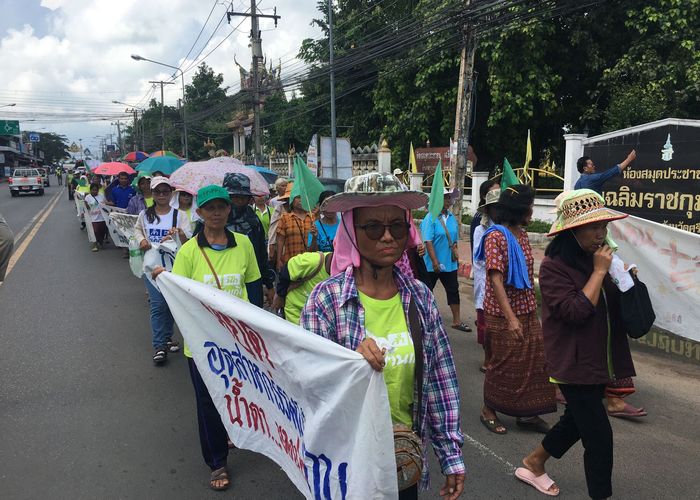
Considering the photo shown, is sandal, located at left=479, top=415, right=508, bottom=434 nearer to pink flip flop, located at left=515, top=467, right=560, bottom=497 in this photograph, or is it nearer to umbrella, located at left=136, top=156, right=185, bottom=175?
pink flip flop, located at left=515, top=467, right=560, bottom=497

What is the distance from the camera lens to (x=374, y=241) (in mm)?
1950

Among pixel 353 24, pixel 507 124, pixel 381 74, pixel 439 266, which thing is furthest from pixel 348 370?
pixel 353 24

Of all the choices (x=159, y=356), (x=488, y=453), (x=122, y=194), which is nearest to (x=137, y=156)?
(x=122, y=194)

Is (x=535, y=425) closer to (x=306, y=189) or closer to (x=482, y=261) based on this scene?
(x=482, y=261)

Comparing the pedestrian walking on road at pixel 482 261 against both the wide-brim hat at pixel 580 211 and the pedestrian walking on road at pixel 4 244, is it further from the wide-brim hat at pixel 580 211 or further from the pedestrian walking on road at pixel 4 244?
the pedestrian walking on road at pixel 4 244

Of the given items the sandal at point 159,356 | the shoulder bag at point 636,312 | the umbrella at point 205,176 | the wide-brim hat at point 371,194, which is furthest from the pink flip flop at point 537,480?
the umbrella at point 205,176

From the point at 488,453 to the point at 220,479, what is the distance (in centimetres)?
170

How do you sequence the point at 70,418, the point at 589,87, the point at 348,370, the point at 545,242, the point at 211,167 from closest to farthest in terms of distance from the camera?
1. the point at 348,370
2. the point at 70,418
3. the point at 211,167
4. the point at 545,242
5. the point at 589,87

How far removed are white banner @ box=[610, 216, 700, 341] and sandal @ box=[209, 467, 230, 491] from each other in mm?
3363

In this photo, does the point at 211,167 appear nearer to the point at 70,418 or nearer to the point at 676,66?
the point at 70,418

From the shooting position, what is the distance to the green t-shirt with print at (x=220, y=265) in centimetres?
320

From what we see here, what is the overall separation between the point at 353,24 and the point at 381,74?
20.1 ft

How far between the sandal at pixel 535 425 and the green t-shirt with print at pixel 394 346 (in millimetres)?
2298

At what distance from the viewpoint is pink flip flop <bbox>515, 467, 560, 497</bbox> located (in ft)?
10.2
